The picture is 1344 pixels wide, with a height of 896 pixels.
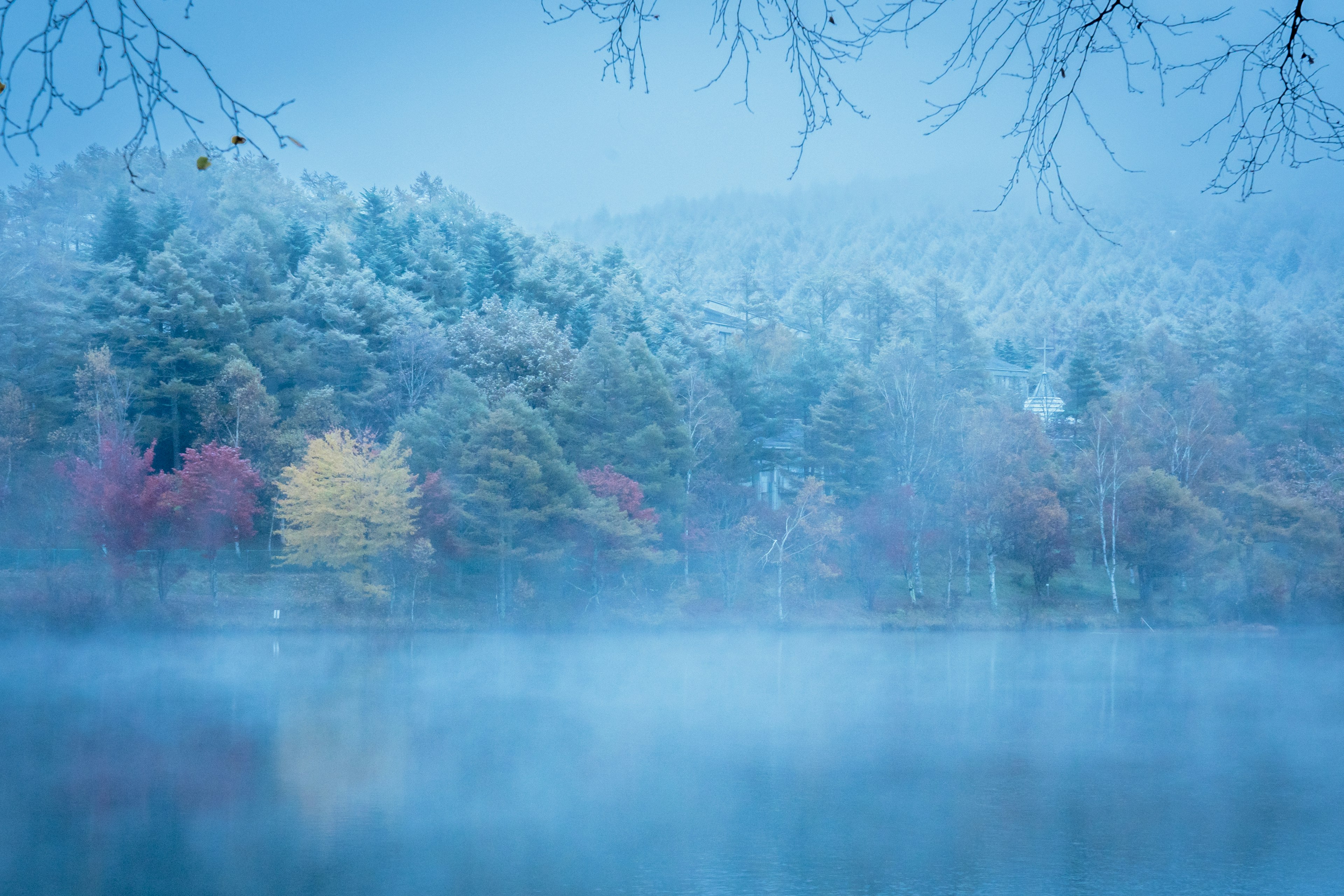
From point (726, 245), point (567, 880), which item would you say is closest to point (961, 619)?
point (567, 880)

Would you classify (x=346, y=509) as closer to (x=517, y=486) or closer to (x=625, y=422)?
(x=517, y=486)

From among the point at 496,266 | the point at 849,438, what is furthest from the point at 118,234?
the point at 849,438

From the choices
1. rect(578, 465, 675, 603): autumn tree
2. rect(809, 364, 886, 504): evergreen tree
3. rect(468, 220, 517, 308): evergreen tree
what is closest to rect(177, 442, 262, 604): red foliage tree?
rect(578, 465, 675, 603): autumn tree

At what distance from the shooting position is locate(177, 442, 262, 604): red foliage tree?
118ft

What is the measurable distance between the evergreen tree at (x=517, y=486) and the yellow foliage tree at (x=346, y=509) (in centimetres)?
218

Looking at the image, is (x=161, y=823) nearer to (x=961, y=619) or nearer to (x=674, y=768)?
(x=674, y=768)

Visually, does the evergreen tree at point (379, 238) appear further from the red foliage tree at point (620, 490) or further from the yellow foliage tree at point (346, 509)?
the red foliage tree at point (620, 490)

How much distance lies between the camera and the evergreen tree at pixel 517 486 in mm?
36625

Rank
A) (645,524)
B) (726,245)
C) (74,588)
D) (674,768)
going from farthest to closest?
1. (726,245)
2. (645,524)
3. (74,588)
4. (674,768)

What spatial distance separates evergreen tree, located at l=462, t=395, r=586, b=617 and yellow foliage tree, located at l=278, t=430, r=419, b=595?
218 centimetres

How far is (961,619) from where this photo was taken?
41562 mm

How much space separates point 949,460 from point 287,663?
2593cm

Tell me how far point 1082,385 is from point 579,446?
2543 cm

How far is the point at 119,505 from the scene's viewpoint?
3538 cm
